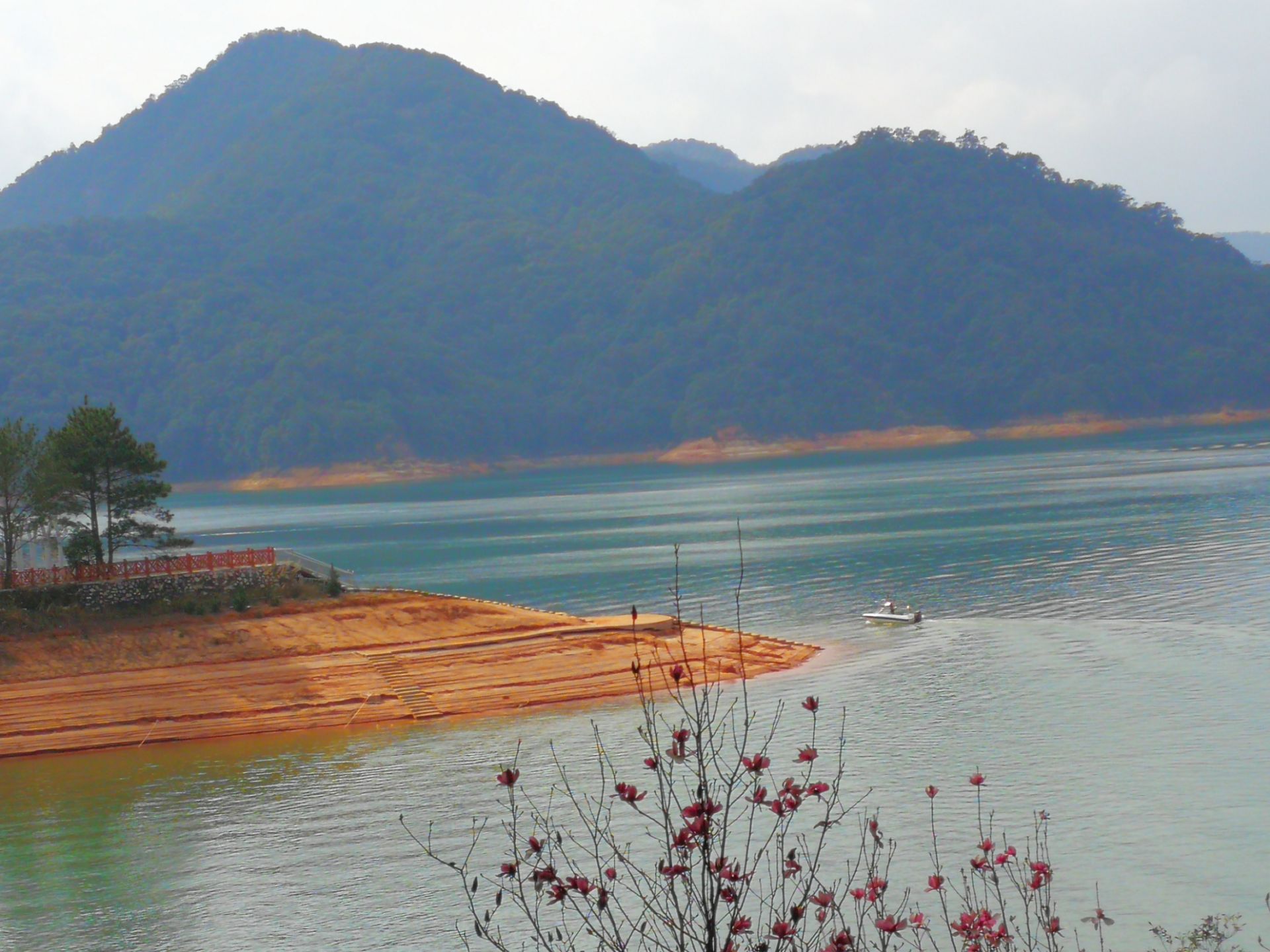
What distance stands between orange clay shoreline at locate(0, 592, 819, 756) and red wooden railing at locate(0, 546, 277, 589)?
2755 millimetres

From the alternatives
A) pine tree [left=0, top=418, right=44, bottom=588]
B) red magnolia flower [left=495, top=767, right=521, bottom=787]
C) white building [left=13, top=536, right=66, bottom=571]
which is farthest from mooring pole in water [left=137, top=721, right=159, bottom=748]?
red magnolia flower [left=495, top=767, right=521, bottom=787]

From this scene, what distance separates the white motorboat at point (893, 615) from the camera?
161 feet

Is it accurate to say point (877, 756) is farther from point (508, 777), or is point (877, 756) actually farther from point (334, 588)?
point (334, 588)

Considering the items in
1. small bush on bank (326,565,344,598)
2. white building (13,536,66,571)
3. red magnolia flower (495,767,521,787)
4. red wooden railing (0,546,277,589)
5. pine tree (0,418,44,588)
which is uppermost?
pine tree (0,418,44,588)

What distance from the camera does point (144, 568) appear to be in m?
46.6

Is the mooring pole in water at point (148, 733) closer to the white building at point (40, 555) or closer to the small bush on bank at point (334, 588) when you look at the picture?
the small bush on bank at point (334, 588)

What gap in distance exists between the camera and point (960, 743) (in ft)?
99.3

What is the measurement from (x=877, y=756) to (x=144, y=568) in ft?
95.2

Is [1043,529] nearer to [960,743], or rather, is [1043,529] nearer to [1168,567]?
[1168,567]

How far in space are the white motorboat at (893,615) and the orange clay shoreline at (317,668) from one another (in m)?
5.83

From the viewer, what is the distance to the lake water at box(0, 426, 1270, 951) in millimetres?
22094

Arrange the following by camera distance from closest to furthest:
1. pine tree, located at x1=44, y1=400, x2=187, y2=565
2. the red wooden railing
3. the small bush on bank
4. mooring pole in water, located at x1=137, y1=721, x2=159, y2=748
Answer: mooring pole in water, located at x1=137, y1=721, x2=159, y2=748 → the red wooden railing → pine tree, located at x1=44, y1=400, x2=187, y2=565 → the small bush on bank

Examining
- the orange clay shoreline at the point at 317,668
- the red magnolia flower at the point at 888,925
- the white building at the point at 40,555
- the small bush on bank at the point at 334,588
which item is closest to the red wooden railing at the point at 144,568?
the white building at the point at 40,555

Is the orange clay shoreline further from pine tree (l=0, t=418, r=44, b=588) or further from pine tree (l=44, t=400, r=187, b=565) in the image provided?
pine tree (l=0, t=418, r=44, b=588)
